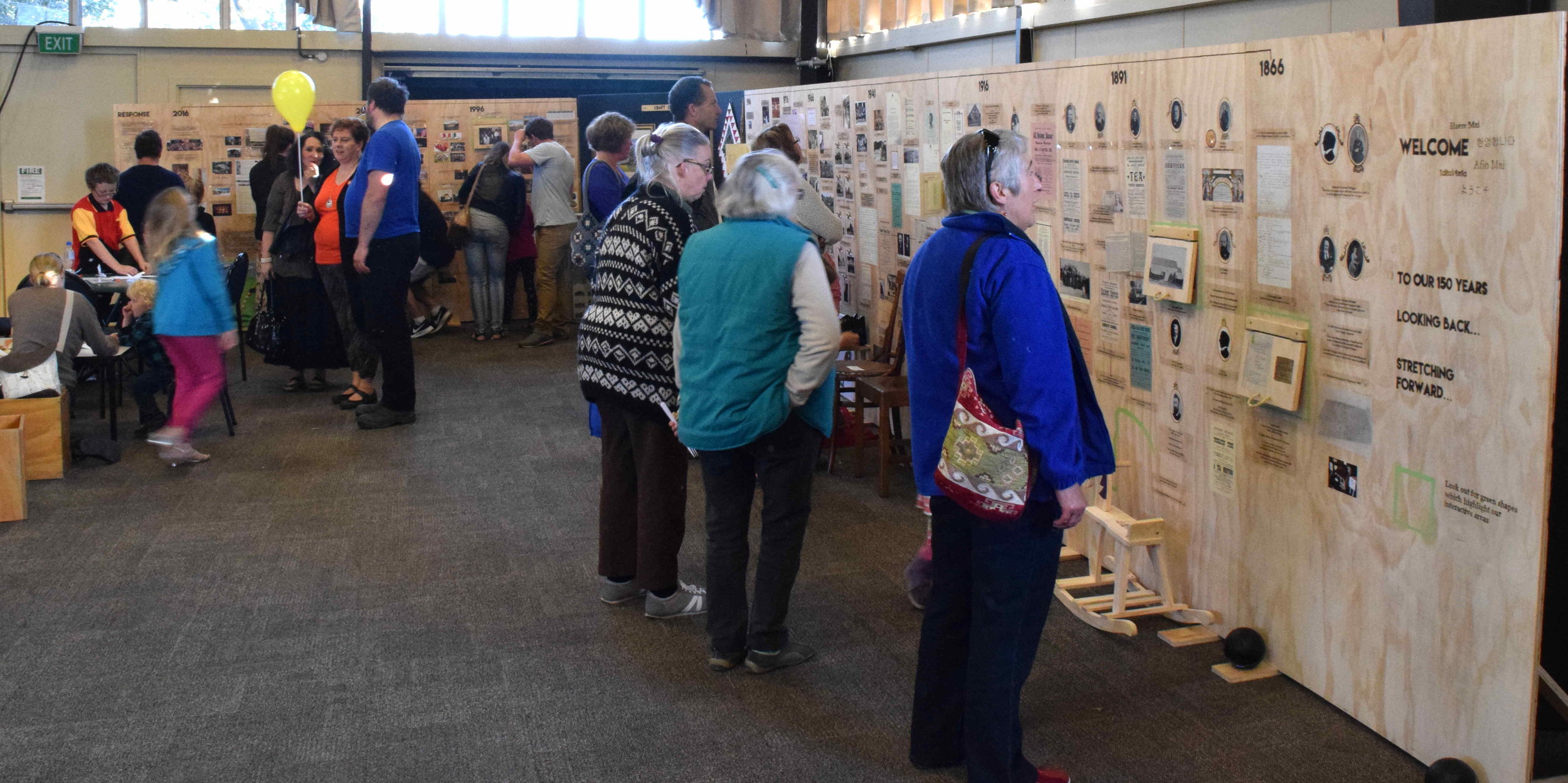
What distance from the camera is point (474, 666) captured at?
369 centimetres

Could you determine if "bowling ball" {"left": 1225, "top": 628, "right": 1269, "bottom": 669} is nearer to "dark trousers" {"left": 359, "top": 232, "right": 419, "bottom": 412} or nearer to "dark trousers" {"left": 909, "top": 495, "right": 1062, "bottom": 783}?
"dark trousers" {"left": 909, "top": 495, "right": 1062, "bottom": 783}

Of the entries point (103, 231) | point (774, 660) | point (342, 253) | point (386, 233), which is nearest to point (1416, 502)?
point (774, 660)

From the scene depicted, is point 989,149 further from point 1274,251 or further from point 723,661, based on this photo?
point 723,661

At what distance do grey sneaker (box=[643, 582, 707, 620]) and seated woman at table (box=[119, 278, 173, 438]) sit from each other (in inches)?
147

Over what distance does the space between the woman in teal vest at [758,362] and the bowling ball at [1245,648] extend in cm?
124

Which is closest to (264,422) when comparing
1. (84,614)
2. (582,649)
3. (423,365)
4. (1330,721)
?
(423,365)

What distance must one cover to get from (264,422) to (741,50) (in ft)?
22.7

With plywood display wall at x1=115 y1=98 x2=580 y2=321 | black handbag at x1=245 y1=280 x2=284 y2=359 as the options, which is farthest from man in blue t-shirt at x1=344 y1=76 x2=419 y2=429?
plywood display wall at x1=115 y1=98 x2=580 y2=321

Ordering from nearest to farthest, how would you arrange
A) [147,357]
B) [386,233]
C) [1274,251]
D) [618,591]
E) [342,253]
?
[1274,251] < [618,591] < [386,233] < [147,357] < [342,253]

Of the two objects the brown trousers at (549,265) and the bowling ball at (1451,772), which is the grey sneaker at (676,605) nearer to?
the bowling ball at (1451,772)

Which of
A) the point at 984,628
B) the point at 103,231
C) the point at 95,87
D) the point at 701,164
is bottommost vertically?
the point at 984,628

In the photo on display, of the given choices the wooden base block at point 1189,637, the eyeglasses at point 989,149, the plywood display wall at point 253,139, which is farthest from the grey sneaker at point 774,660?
the plywood display wall at point 253,139

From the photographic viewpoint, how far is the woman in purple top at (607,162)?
5.80 meters

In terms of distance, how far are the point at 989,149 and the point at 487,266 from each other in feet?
25.0
